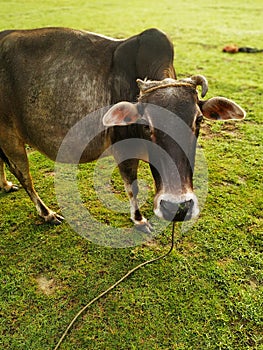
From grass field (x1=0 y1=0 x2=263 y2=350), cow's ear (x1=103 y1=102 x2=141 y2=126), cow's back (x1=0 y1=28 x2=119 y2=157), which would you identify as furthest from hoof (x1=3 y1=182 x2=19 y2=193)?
cow's ear (x1=103 y1=102 x2=141 y2=126)

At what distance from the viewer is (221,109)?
2879mm

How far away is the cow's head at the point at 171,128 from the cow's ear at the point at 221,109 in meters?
0.12

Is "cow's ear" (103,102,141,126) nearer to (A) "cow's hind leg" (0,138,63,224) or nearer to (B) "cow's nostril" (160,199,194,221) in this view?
(B) "cow's nostril" (160,199,194,221)

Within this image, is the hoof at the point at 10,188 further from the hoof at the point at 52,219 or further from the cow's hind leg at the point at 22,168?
the hoof at the point at 52,219

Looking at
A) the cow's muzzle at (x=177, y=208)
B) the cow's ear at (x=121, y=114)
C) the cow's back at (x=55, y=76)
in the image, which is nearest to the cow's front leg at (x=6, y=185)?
the cow's back at (x=55, y=76)

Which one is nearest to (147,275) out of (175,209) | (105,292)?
(105,292)

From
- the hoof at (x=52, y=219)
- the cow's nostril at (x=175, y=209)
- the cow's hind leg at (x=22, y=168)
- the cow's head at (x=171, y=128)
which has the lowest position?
the hoof at (x=52, y=219)

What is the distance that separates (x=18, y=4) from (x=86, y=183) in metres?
16.9

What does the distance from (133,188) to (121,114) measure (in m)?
1.39

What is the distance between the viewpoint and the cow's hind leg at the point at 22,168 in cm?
368

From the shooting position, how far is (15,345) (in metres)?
2.86

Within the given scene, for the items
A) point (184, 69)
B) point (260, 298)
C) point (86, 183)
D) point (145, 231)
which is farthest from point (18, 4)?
point (260, 298)

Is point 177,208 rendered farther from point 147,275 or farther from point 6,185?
point 6,185

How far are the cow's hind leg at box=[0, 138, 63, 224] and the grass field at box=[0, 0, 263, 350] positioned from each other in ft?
0.51
